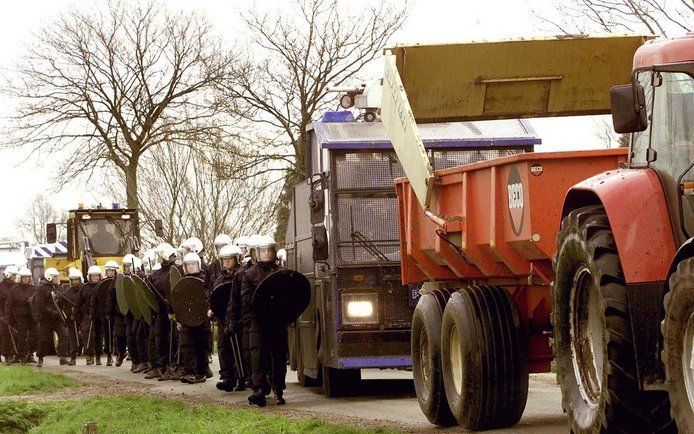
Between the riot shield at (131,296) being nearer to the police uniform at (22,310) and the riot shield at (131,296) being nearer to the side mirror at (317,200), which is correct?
the side mirror at (317,200)

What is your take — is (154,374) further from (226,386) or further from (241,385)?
(241,385)

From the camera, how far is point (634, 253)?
8508 millimetres

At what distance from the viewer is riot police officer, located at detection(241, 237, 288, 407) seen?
17.8 m

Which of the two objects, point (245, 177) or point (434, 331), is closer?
point (434, 331)

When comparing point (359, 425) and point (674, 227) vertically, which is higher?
point (674, 227)

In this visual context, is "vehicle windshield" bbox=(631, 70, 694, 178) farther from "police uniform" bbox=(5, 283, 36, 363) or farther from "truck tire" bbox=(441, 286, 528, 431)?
"police uniform" bbox=(5, 283, 36, 363)

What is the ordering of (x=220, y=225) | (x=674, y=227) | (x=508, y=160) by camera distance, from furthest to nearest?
(x=220, y=225)
(x=508, y=160)
(x=674, y=227)

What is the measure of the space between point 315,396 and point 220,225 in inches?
1123

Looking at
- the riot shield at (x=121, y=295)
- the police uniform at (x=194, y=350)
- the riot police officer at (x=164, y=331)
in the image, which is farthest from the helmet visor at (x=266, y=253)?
the riot shield at (x=121, y=295)

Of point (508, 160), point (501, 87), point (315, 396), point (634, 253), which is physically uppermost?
point (501, 87)

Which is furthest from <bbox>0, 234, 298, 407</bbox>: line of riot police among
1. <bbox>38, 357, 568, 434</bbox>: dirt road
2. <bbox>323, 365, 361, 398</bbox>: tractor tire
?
<bbox>323, 365, 361, 398</bbox>: tractor tire

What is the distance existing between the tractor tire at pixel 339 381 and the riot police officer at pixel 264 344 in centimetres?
71

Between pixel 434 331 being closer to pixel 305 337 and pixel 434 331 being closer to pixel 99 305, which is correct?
pixel 305 337

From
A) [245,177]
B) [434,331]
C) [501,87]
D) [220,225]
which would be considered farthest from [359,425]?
[220,225]
